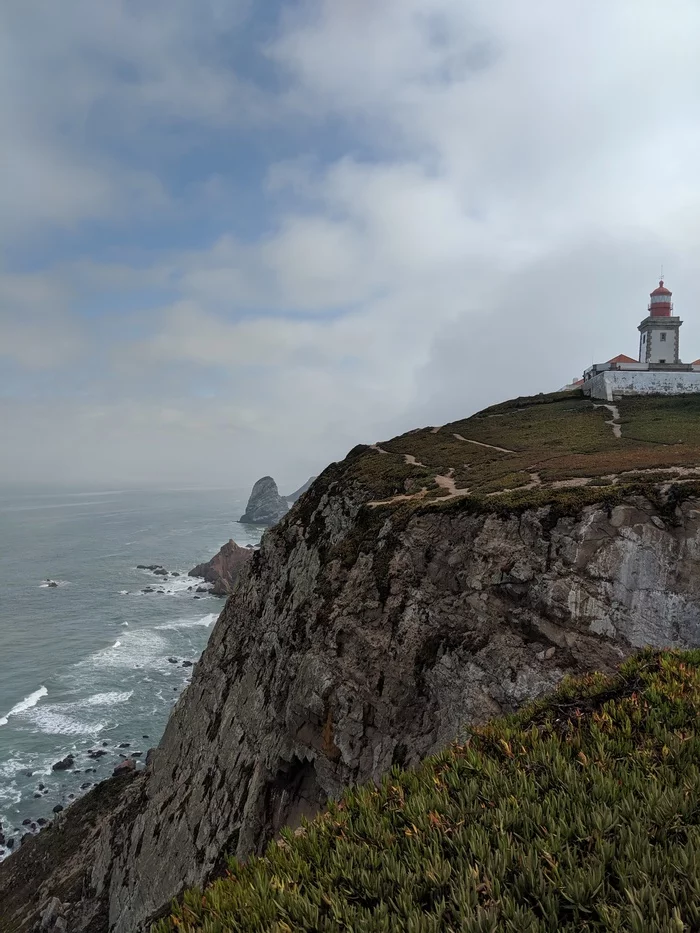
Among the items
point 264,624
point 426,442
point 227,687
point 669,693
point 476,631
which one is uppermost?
point 426,442

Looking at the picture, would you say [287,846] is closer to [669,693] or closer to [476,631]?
[669,693]

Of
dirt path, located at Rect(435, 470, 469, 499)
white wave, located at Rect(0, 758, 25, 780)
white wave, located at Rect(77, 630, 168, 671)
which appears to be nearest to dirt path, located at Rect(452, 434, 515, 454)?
dirt path, located at Rect(435, 470, 469, 499)

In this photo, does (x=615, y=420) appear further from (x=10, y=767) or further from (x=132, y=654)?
(x=132, y=654)

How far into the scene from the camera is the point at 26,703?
58.1 metres

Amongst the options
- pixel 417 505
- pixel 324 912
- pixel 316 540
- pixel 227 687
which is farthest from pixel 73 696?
pixel 324 912

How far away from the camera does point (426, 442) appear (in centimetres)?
4728

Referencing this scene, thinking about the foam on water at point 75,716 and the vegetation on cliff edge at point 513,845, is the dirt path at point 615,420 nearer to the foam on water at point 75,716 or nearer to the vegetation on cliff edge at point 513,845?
the vegetation on cliff edge at point 513,845

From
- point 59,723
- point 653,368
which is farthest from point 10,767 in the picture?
point 653,368

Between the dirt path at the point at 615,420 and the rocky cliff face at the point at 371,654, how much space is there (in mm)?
23539

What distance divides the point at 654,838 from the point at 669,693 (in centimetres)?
299

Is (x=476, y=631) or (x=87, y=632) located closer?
(x=476, y=631)

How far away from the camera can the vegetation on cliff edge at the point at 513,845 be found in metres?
4.75

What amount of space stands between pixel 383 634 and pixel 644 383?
54.0 meters

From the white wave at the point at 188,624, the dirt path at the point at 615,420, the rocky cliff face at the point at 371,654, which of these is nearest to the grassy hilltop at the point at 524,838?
the rocky cliff face at the point at 371,654
